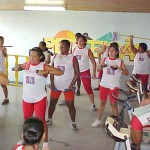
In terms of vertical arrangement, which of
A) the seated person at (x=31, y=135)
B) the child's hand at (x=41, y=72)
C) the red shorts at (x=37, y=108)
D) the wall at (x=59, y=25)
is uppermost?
the wall at (x=59, y=25)

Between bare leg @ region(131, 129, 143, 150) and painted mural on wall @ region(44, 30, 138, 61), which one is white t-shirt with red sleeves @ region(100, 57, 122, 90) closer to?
bare leg @ region(131, 129, 143, 150)

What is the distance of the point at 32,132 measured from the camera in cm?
214

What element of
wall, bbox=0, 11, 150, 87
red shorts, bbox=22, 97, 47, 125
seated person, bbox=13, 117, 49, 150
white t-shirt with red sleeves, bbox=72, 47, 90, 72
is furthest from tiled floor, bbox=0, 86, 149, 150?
wall, bbox=0, 11, 150, 87

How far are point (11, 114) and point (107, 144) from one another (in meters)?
2.04

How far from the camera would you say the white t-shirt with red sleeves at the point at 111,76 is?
14.5 feet

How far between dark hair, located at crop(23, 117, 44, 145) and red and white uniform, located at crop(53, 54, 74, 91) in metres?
2.22

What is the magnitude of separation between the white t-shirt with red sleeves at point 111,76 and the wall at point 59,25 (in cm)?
331

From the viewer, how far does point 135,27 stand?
7.54 meters

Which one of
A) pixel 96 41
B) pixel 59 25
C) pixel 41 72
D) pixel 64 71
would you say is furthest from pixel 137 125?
pixel 59 25

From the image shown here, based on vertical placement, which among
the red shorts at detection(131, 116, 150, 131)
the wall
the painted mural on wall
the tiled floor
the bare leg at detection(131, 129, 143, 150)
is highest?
the wall

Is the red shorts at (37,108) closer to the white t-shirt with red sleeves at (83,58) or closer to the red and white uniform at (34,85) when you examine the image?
the red and white uniform at (34,85)

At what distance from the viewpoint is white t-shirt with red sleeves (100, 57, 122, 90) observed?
442 cm

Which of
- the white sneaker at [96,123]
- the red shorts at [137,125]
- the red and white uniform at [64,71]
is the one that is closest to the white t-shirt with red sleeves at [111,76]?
the red and white uniform at [64,71]

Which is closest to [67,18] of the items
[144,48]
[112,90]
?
[144,48]
